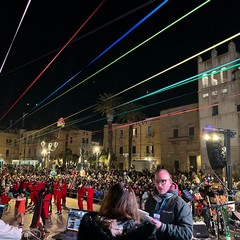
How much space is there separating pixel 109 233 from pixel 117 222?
0.40ft

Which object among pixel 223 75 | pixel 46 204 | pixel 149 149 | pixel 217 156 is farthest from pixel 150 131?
Result: pixel 46 204

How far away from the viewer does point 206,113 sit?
121ft

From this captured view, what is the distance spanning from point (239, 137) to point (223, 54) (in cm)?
1154

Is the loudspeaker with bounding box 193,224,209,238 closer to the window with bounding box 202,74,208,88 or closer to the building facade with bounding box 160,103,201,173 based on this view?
the building facade with bounding box 160,103,201,173

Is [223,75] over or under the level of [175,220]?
over

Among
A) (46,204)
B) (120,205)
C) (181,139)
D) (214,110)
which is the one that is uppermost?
(214,110)

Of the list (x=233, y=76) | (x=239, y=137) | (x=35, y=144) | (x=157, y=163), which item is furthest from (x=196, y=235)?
(x=35, y=144)

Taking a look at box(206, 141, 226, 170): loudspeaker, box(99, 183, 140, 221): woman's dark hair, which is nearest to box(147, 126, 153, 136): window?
box(206, 141, 226, 170): loudspeaker

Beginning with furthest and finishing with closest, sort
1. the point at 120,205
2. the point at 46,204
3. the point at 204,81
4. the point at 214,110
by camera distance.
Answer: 1. the point at 204,81
2. the point at 214,110
3. the point at 46,204
4. the point at 120,205

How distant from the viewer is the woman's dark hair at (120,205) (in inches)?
92.5

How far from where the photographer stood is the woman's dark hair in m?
2.35

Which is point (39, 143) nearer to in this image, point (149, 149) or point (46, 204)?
point (149, 149)

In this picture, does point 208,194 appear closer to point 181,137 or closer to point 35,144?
point 181,137

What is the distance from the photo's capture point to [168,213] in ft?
10.2
